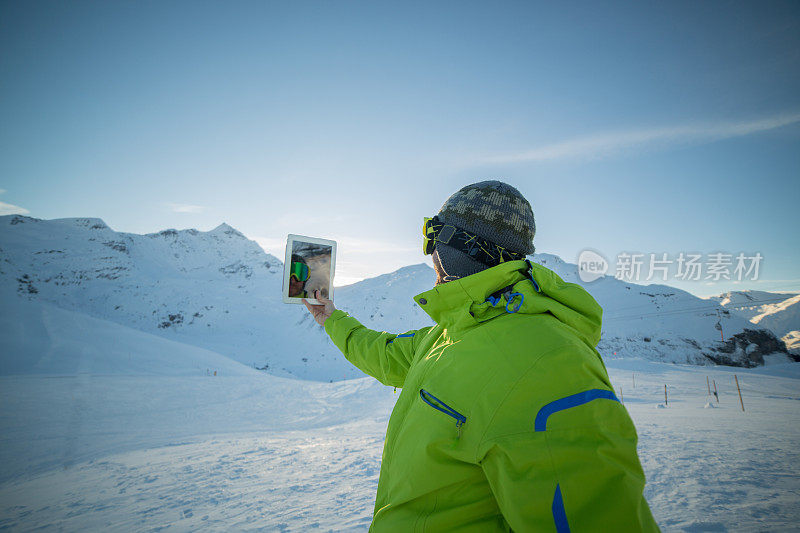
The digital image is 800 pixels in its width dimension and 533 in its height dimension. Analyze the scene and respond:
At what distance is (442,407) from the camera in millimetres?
1212

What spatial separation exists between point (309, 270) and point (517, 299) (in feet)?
6.87

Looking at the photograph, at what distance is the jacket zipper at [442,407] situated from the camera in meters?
1.17

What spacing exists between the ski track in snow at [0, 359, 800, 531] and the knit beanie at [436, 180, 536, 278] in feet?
12.7

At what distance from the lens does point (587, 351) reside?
1.12 meters

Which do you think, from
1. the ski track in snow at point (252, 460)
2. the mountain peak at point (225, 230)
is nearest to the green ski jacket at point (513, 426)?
the ski track in snow at point (252, 460)

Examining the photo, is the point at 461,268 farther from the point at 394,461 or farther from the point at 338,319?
Answer: the point at 338,319

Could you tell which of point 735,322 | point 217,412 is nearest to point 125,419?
point 217,412

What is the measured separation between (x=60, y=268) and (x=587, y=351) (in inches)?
3362

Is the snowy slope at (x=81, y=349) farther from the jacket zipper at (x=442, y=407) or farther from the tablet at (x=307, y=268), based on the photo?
the jacket zipper at (x=442, y=407)

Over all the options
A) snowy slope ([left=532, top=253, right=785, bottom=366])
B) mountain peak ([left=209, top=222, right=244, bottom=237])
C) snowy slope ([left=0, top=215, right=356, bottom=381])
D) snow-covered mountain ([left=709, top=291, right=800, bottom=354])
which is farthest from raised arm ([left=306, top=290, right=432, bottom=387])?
mountain peak ([left=209, top=222, right=244, bottom=237])

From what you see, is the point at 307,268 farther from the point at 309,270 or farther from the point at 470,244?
the point at 470,244

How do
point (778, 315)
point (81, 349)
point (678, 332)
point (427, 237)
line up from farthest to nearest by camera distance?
point (778, 315) < point (678, 332) < point (81, 349) < point (427, 237)

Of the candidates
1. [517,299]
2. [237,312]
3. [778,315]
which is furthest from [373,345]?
[778,315]

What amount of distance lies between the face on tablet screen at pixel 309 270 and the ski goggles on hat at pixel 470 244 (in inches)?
54.5
